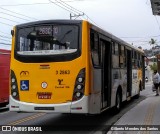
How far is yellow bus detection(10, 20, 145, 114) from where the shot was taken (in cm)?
1120

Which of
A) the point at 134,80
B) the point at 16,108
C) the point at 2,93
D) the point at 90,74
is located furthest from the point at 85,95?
the point at 134,80

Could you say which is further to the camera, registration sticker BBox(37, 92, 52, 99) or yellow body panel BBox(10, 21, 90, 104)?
registration sticker BBox(37, 92, 52, 99)

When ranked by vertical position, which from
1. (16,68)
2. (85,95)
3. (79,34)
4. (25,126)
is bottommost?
(25,126)

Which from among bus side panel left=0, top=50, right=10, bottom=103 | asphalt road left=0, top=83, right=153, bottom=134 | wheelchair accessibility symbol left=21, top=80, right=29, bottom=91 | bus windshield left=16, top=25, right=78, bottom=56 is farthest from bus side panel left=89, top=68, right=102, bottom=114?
bus side panel left=0, top=50, right=10, bottom=103

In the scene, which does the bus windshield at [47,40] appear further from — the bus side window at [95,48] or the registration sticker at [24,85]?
the registration sticker at [24,85]

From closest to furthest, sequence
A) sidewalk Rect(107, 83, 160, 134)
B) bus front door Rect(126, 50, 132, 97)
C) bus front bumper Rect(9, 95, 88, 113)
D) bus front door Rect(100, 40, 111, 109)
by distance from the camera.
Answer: sidewalk Rect(107, 83, 160, 134)
bus front bumper Rect(9, 95, 88, 113)
bus front door Rect(100, 40, 111, 109)
bus front door Rect(126, 50, 132, 97)

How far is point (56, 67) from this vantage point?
1145cm

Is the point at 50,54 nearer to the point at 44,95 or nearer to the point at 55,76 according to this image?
the point at 55,76

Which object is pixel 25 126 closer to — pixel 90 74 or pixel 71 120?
pixel 71 120

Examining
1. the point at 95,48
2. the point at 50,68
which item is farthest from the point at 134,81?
the point at 50,68

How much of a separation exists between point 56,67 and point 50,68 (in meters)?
0.19

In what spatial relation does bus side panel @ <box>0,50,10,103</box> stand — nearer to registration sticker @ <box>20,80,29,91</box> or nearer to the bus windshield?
the bus windshield

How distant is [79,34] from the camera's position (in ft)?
37.6

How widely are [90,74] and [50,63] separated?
119cm
